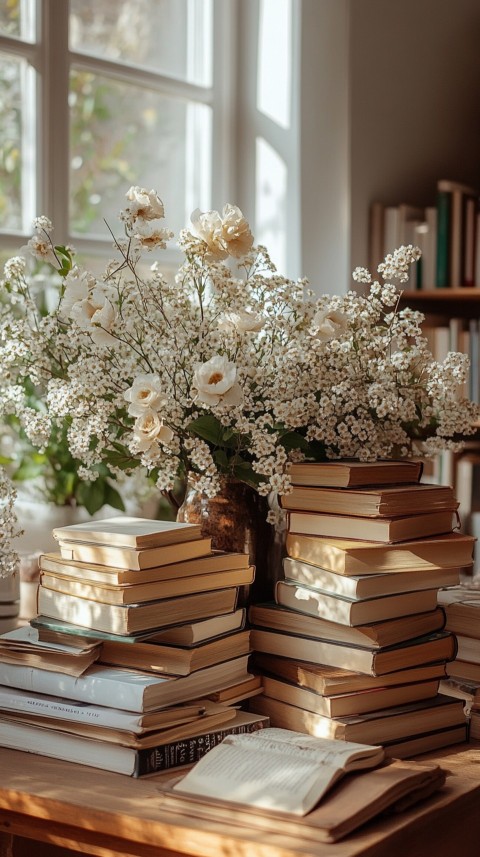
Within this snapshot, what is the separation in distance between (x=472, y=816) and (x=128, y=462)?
593 millimetres

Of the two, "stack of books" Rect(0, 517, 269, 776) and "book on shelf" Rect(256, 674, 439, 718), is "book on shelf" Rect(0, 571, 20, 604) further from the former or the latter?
"book on shelf" Rect(256, 674, 439, 718)

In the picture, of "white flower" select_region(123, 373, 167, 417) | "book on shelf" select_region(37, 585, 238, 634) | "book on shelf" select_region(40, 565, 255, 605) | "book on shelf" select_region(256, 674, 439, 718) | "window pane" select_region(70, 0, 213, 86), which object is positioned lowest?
"book on shelf" select_region(256, 674, 439, 718)

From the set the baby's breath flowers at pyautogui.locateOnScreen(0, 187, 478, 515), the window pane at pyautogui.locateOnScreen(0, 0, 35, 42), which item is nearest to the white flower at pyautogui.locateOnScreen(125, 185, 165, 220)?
the baby's breath flowers at pyautogui.locateOnScreen(0, 187, 478, 515)

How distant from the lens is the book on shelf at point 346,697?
1241mm

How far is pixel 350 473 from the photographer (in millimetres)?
1282

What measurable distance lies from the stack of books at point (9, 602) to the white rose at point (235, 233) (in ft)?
1.97

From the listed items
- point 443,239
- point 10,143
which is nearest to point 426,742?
point 10,143

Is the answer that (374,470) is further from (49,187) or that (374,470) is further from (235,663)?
(49,187)

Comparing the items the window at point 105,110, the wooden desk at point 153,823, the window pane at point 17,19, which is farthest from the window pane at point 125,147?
the wooden desk at point 153,823

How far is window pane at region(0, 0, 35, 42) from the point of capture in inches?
103

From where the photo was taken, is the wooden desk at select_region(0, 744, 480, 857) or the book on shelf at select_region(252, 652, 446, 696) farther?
the book on shelf at select_region(252, 652, 446, 696)

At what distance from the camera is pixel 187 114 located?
10.4ft

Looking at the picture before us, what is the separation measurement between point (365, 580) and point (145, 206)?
53 centimetres

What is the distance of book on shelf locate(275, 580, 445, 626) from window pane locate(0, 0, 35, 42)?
1808 millimetres
